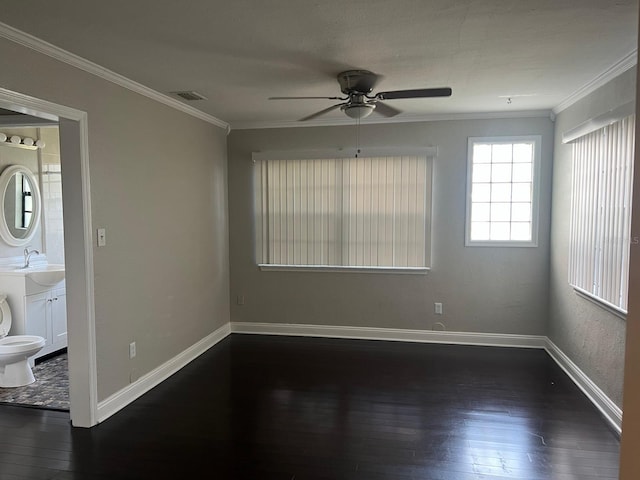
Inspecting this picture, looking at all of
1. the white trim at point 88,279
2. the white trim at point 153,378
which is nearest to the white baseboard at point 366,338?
the white trim at point 153,378

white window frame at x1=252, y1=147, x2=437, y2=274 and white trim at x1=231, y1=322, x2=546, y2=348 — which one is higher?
white window frame at x1=252, y1=147, x2=437, y2=274

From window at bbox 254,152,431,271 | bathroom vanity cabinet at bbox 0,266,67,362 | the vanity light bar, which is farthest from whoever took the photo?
window at bbox 254,152,431,271

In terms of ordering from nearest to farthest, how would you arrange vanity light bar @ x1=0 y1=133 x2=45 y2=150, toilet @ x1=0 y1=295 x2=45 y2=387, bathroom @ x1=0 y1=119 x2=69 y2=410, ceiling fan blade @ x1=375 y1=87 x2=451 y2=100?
ceiling fan blade @ x1=375 y1=87 x2=451 y2=100 → toilet @ x1=0 y1=295 x2=45 y2=387 → bathroom @ x1=0 y1=119 x2=69 y2=410 → vanity light bar @ x1=0 y1=133 x2=45 y2=150

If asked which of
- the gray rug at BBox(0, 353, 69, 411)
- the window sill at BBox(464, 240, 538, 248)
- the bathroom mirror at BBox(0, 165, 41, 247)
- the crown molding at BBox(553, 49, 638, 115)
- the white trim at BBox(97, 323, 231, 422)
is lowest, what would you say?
the gray rug at BBox(0, 353, 69, 411)

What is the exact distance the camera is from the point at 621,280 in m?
2.95

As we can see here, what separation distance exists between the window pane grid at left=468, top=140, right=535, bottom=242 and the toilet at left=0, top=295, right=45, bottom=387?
4.33 m

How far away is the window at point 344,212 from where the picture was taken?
4.81m

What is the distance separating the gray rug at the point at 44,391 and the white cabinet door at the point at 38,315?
340mm

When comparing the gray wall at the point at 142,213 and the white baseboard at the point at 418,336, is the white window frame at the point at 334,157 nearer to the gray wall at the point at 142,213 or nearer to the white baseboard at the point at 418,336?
the gray wall at the point at 142,213

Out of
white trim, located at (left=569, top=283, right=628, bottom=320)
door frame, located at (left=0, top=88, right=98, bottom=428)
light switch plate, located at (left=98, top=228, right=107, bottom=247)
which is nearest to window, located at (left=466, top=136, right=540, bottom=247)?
white trim, located at (left=569, top=283, right=628, bottom=320)

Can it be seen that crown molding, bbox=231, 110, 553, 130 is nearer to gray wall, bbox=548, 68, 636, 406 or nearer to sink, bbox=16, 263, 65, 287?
gray wall, bbox=548, 68, 636, 406

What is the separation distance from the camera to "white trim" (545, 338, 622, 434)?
9.84 feet

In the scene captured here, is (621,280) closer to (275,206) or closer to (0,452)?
(275,206)

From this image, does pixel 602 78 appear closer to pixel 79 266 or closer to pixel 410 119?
pixel 410 119
